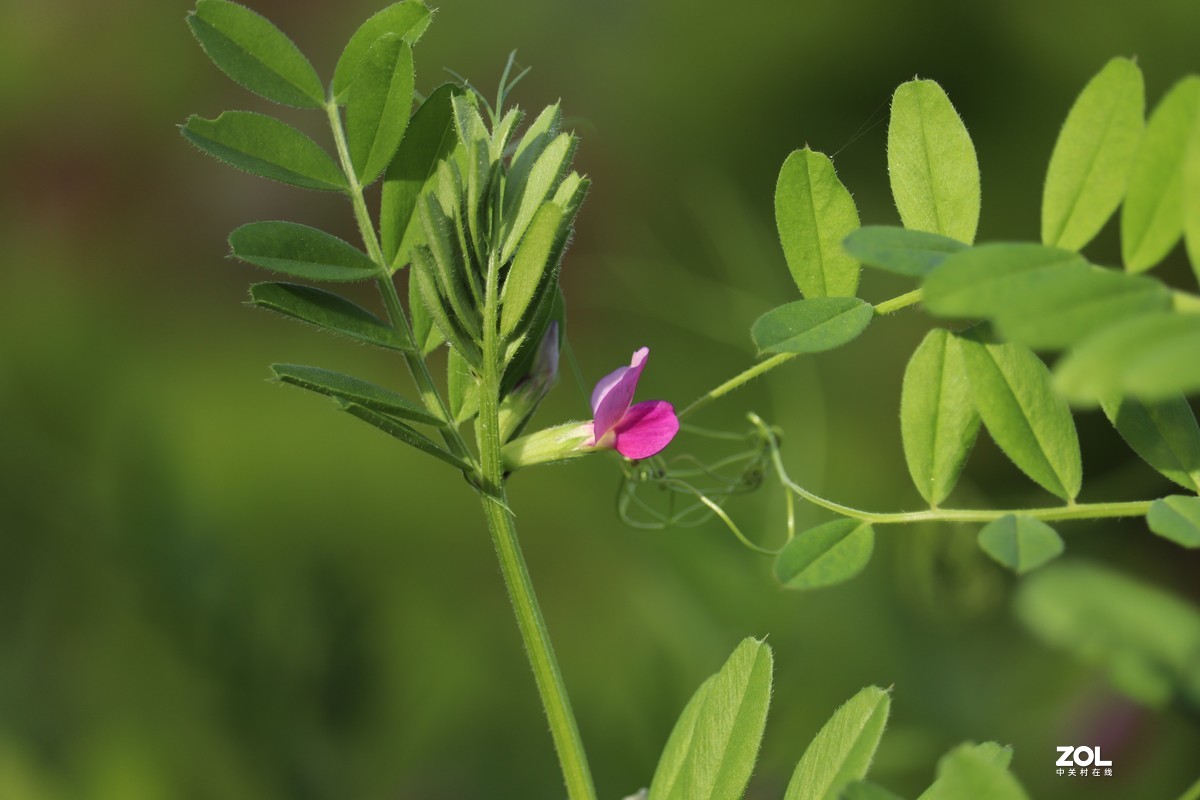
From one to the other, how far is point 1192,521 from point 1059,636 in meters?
0.07

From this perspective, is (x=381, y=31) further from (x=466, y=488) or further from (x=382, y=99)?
(x=466, y=488)

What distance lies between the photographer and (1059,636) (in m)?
0.15

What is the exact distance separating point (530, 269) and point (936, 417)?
93mm

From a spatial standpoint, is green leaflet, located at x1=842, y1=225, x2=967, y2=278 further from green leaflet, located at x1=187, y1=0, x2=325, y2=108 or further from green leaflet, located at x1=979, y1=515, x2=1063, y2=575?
green leaflet, located at x1=187, y1=0, x2=325, y2=108

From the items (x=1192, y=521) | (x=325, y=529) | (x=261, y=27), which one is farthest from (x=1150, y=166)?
(x=325, y=529)

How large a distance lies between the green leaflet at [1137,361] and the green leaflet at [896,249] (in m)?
0.05

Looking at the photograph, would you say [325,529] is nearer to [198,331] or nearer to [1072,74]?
[198,331]

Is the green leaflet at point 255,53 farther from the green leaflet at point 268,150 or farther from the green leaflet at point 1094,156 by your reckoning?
the green leaflet at point 1094,156

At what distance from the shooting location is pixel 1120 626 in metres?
0.16

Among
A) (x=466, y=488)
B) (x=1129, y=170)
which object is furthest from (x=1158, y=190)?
(x=466, y=488)

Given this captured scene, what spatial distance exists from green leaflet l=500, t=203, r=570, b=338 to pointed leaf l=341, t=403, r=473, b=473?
3 centimetres

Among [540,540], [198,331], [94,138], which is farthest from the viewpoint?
[94,138]

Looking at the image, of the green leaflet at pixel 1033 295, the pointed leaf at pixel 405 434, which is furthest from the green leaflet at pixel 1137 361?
the pointed leaf at pixel 405 434

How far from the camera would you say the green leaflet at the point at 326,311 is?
0.27m
